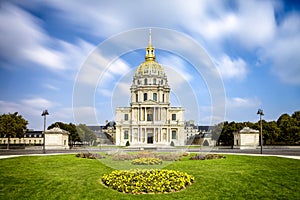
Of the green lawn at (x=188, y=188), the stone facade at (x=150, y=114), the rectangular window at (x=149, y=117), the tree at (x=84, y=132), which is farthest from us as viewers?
the rectangular window at (x=149, y=117)

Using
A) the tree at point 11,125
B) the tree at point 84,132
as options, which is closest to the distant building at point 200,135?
the tree at point 84,132

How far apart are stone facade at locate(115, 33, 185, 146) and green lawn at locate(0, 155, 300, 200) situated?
65.2m

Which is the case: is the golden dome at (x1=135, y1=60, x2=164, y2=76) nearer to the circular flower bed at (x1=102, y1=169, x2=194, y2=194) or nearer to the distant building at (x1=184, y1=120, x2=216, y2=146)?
the distant building at (x1=184, y1=120, x2=216, y2=146)

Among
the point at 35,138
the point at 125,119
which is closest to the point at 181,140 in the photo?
the point at 125,119

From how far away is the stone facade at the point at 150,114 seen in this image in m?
89.2

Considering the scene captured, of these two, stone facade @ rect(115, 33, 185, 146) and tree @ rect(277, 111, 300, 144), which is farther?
stone facade @ rect(115, 33, 185, 146)

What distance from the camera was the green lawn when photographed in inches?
562

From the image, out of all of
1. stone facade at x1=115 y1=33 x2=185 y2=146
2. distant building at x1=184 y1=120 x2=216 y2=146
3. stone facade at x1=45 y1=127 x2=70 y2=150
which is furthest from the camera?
stone facade at x1=115 y1=33 x2=185 y2=146

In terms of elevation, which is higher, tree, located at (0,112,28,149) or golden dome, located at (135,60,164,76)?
golden dome, located at (135,60,164,76)

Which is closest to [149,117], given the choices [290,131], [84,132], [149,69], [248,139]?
[149,69]

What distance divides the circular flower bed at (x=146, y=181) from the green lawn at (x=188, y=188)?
1.37 feet

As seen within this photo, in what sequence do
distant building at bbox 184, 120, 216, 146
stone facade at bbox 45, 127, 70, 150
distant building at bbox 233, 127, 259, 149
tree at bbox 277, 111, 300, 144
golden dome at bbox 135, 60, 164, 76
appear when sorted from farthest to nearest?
golden dome at bbox 135, 60, 164, 76 < tree at bbox 277, 111, 300, 144 < stone facade at bbox 45, 127, 70, 150 < distant building at bbox 233, 127, 259, 149 < distant building at bbox 184, 120, 216, 146

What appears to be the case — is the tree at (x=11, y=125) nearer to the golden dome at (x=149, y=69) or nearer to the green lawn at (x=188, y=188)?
the golden dome at (x=149, y=69)

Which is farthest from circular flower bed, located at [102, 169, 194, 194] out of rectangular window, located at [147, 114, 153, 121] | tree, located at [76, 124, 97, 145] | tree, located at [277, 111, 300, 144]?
rectangular window, located at [147, 114, 153, 121]
